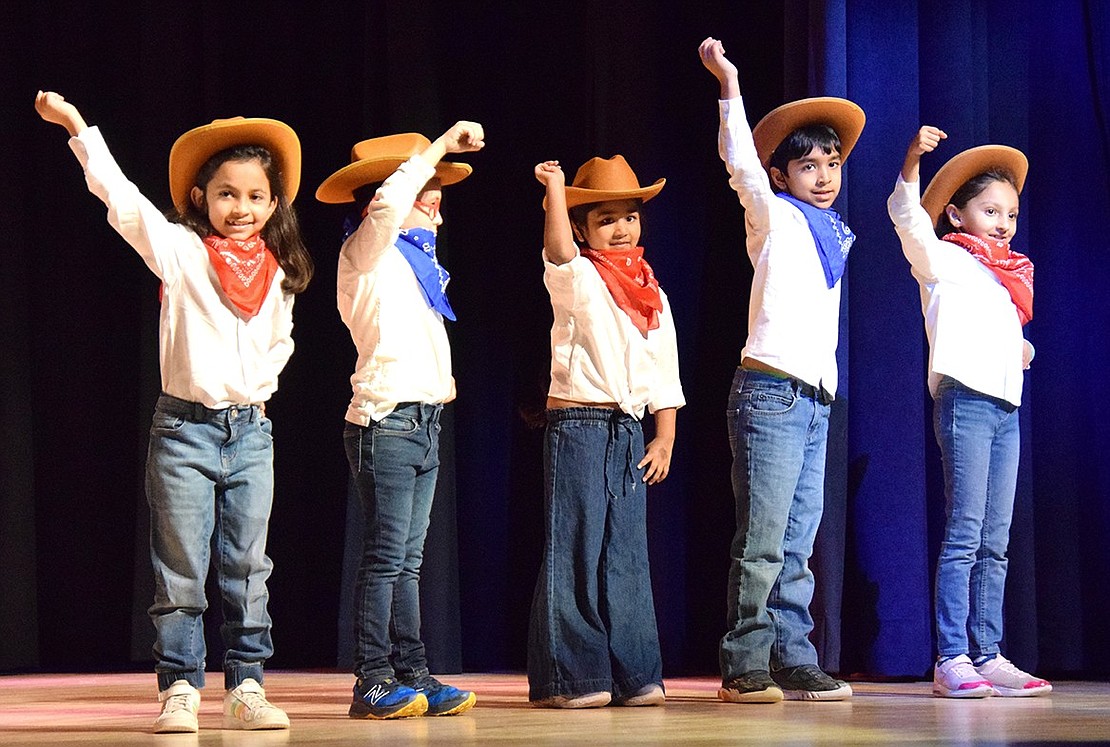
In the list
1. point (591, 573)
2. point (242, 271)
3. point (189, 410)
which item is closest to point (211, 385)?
point (189, 410)

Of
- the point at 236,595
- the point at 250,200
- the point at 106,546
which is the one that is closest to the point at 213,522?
the point at 236,595

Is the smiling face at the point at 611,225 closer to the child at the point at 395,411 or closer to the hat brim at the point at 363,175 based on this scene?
the hat brim at the point at 363,175

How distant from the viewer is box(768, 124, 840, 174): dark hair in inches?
139

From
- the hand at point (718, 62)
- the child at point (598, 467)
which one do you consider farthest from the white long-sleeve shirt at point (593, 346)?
the hand at point (718, 62)

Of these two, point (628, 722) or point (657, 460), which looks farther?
point (657, 460)

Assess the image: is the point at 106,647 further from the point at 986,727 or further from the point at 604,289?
the point at 986,727

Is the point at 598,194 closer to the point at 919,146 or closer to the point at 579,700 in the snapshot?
the point at 919,146

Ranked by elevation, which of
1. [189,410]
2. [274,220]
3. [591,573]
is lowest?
[591,573]

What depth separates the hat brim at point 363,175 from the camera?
10.6ft

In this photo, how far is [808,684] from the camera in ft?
11.0

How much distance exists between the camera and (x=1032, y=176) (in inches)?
178

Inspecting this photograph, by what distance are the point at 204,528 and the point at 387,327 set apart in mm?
603

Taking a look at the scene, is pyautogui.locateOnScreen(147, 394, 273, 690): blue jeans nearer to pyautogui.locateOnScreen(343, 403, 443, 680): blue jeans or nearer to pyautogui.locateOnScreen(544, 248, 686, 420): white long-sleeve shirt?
pyautogui.locateOnScreen(343, 403, 443, 680): blue jeans

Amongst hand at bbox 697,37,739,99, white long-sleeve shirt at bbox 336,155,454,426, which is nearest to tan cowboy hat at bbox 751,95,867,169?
hand at bbox 697,37,739,99
